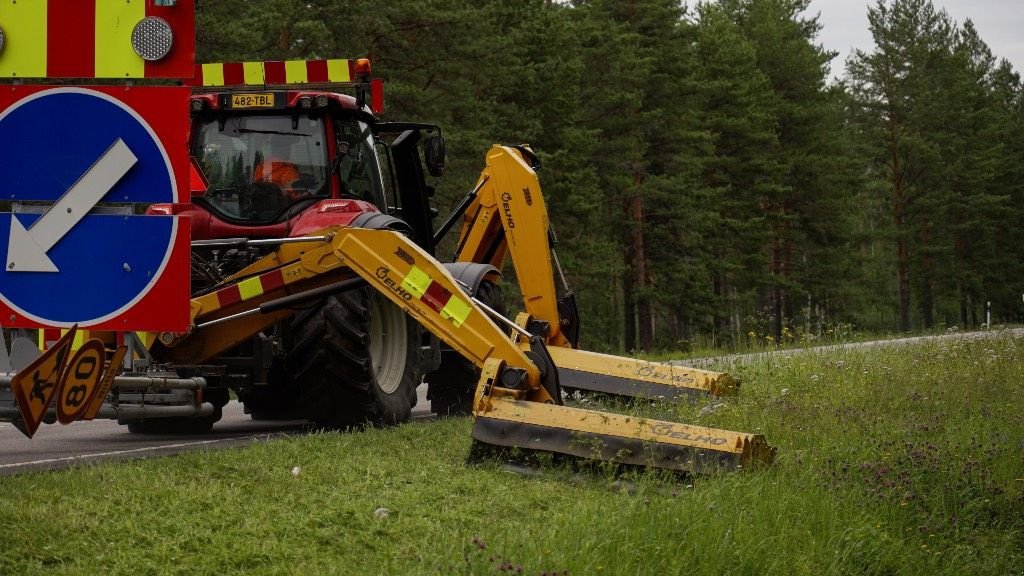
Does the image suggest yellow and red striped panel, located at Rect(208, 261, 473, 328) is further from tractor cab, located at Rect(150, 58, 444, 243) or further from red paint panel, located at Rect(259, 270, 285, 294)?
tractor cab, located at Rect(150, 58, 444, 243)

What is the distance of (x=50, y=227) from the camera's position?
197 inches

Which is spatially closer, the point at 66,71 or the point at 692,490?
the point at 66,71

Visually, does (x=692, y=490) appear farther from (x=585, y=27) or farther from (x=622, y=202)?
(x=622, y=202)

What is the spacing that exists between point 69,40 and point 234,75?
5.46 metres

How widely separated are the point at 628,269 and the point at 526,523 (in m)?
34.1

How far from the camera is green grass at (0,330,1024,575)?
481cm

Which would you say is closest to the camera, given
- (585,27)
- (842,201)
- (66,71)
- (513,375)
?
(66,71)

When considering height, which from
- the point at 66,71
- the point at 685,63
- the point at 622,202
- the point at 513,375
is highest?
the point at 685,63

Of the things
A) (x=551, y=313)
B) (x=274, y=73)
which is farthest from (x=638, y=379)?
(x=274, y=73)

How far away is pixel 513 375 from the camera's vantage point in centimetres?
762

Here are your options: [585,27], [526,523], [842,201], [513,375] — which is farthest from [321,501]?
[842,201]

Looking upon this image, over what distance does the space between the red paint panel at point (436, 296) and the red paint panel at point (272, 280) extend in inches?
56.0

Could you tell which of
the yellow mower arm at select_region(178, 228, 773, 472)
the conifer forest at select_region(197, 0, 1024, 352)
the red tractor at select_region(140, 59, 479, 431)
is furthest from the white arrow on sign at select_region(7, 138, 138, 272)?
the conifer forest at select_region(197, 0, 1024, 352)

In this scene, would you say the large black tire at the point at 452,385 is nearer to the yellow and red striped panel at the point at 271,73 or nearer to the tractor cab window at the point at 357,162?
the tractor cab window at the point at 357,162
